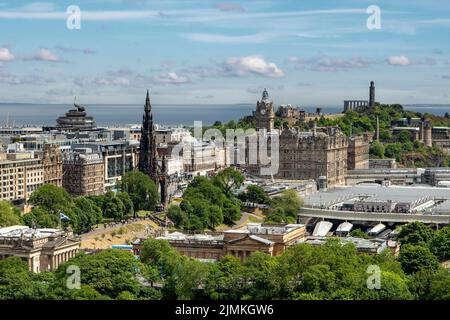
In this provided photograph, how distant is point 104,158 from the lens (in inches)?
3455

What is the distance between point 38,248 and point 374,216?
96.1ft

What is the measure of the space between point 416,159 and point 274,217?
58.2 m

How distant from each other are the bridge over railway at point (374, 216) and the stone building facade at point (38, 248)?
85.3ft

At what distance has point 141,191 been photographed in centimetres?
7644

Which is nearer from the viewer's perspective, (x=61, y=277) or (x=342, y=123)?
(x=61, y=277)

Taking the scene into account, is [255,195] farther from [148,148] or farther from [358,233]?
[358,233]

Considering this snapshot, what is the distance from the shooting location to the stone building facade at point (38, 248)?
52312 mm

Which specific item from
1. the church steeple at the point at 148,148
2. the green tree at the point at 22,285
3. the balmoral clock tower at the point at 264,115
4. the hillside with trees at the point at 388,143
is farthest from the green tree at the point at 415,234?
the hillside with trees at the point at 388,143

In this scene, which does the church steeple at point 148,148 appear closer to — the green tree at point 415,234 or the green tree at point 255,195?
the green tree at point 255,195

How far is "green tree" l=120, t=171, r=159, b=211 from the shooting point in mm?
75500

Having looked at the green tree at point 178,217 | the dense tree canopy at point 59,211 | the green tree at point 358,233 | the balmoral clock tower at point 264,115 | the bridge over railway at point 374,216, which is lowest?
the green tree at point 358,233

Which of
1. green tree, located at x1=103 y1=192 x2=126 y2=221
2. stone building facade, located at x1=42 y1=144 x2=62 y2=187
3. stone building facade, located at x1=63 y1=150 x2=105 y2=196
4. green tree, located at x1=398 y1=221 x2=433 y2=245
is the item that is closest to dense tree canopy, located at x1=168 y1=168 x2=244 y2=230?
green tree, located at x1=103 y1=192 x2=126 y2=221
